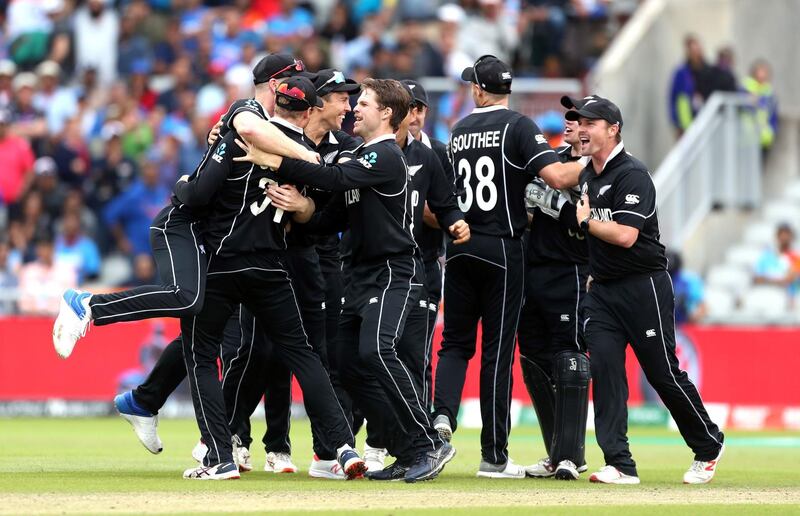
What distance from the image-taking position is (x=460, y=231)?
34.7ft

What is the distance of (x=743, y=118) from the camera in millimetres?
22453

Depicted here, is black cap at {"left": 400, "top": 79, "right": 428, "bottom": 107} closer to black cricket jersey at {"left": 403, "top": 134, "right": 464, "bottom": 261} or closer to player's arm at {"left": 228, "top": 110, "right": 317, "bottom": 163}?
black cricket jersey at {"left": 403, "top": 134, "right": 464, "bottom": 261}

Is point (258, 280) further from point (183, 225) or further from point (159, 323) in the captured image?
point (159, 323)

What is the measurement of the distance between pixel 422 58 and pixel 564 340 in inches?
458

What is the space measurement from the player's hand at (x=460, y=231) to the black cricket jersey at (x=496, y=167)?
1.67 feet

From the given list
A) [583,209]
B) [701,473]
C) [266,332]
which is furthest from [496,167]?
[701,473]

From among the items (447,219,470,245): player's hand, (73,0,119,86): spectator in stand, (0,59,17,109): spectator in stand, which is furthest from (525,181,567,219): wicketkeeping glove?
(73,0,119,86): spectator in stand

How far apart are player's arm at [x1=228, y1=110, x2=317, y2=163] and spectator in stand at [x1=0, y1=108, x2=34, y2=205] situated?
11.7 metres

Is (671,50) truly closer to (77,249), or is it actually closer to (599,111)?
(77,249)

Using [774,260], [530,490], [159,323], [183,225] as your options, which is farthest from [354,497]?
[774,260]

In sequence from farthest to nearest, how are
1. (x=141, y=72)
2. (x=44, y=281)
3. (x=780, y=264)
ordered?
(x=141, y=72) < (x=780, y=264) < (x=44, y=281)

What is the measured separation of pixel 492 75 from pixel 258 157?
6.69ft

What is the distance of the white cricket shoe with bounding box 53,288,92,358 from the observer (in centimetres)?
993

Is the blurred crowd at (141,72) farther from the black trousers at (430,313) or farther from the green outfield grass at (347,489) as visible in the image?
the black trousers at (430,313)
